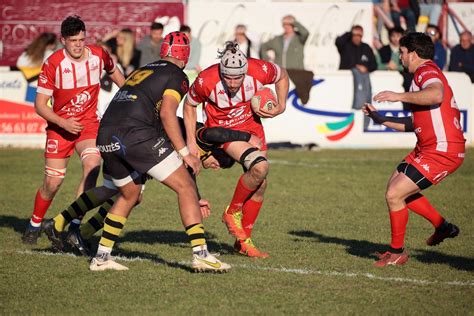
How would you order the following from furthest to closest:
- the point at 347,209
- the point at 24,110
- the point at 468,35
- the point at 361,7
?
1. the point at 361,7
2. the point at 468,35
3. the point at 24,110
4. the point at 347,209

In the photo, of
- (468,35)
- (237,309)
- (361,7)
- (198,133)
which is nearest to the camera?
(237,309)

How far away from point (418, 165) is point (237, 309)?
2.68m

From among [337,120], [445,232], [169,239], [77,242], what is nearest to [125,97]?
[77,242]

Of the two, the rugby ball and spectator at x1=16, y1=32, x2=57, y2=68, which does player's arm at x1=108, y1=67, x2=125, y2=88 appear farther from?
spectator at x1=16, y1=32, x2=57, y2=68

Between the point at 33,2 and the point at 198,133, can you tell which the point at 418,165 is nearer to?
the point at 198,133

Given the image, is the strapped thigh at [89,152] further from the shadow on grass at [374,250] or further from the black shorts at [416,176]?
the black shorts at [416,176]

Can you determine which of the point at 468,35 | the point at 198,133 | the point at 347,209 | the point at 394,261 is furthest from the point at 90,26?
the point at 394,261

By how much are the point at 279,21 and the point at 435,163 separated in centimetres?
1533

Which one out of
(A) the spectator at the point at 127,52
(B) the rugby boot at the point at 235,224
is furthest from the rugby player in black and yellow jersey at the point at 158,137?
(A) the spectator at the point at 127,52

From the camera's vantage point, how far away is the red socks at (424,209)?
959 centimetres

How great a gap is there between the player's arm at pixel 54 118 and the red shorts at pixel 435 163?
3395mm

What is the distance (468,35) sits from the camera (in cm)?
2277

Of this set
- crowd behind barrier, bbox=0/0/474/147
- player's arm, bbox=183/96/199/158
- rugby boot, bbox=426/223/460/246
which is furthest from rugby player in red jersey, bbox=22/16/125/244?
crowd behind barrier, bbox=0/0/474/147

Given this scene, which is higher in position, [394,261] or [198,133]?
[198,133]
